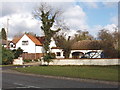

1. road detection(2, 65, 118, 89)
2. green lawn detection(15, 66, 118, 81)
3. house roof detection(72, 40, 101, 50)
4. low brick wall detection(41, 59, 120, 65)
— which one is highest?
house roof detection(72, 40, 101, 50)

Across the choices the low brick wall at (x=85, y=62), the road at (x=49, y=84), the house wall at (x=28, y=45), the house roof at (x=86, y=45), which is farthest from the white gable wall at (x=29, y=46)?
the road at (x=49, y=84)

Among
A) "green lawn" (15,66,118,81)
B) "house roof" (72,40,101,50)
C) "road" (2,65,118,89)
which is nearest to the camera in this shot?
"road" (2,65,118,89)

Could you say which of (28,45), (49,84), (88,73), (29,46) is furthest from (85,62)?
(28,45)

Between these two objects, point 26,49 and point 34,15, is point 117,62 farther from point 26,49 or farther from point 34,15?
point 26,49

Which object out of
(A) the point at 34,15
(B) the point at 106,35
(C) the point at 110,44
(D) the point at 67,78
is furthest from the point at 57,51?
(D) the point at 67,78

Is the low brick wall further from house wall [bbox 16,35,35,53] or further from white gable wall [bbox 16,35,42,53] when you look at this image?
house wall [bbox 16,35,35,53]

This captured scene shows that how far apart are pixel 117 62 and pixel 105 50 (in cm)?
615

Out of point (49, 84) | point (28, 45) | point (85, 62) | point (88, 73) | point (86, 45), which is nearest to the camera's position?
point (49, 84)

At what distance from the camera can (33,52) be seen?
5772 cm

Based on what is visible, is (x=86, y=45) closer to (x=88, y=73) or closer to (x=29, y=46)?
(x=29, y=46)

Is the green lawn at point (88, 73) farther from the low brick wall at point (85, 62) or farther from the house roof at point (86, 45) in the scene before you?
the house roof at point (86, 45)

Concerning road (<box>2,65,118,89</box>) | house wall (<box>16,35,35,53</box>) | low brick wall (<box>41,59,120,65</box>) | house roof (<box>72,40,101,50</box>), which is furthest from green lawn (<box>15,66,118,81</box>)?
house wall (<box>16,35,35,53</box>)

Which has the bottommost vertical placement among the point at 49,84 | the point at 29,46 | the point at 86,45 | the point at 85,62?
the point at 49,84

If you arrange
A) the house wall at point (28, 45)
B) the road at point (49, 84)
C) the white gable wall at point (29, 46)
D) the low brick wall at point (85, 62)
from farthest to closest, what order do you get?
the house wall at point (28, 45) → the white gable wall at point (29, 46) → the low brick wall at point (85, 62) → the road at point (49, 84)
